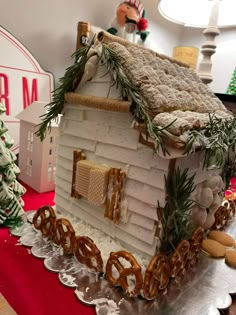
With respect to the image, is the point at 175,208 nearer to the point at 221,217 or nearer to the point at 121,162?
the point at 121,162

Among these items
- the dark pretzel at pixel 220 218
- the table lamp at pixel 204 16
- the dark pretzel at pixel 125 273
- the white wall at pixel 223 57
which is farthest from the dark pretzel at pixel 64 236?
the white wall at pixel 223 57

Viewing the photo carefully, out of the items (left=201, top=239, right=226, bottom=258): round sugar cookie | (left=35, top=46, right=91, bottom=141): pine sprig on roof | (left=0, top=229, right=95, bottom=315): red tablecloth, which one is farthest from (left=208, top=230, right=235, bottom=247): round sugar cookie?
(left=35, top=46, right=91, bottom=141): pine sprig on roof

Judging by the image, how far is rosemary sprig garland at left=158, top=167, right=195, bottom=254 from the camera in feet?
1.89

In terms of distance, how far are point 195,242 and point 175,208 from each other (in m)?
0.12

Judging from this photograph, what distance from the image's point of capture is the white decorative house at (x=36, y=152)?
1022 millimetres

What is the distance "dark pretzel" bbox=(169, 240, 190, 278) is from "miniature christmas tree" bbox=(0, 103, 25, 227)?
18.4 inches

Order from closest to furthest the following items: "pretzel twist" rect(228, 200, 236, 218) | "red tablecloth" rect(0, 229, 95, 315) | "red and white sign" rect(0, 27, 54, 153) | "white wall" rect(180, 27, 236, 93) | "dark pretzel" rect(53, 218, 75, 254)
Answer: "red tablecloth" rect(0, 229, 95, 315) → "dark pretzel" rect(53, 218, 75, 254) → "pretzel twist" rect(228, 200, 236, 218) → "red and white sign" rect(0, 27, 54, 153) → "white wall" rect(180, 27, 236, 93)

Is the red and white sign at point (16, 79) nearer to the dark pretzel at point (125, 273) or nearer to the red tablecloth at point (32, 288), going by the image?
the red tablecloth at point (32, 288)

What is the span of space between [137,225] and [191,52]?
5.22 feet

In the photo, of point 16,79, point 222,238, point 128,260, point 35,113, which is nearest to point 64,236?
point 128,260

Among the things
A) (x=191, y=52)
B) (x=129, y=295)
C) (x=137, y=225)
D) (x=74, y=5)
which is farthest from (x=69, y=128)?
(x=191, y=52)

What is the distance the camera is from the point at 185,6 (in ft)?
4.62

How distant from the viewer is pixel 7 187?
2.60 feet

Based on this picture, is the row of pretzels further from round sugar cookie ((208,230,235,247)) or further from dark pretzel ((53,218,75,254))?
round sugar cookie ((208,230,235,247))
